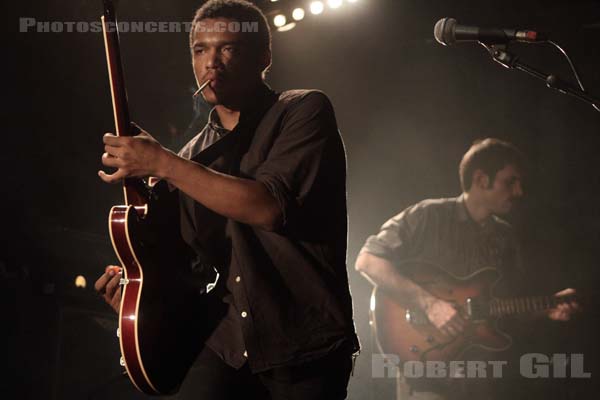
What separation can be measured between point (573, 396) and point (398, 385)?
4.52 feet

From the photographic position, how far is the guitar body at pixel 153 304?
6.69ft

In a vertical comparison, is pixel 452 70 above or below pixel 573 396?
above

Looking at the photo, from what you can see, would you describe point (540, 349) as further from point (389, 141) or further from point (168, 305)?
point (168, 305)

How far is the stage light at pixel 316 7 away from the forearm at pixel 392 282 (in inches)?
85.8

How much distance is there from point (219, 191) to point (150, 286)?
45 centimetres

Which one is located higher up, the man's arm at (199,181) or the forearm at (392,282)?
the man's arm at (199,181)

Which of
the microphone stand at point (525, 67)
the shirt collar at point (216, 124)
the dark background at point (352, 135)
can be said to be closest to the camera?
the shirt collar at point (216, 124)

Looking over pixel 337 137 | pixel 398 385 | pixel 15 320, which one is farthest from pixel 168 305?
pixel 398 385

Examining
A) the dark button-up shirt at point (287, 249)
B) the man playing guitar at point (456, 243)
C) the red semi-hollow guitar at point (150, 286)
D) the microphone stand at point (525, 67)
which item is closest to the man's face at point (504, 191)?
the man playing guitar at point (456, 243)

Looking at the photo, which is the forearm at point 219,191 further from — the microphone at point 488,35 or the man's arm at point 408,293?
the man's arm at point 408,293

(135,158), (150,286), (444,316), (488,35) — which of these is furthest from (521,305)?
(135,158)

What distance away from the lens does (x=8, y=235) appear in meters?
4.90

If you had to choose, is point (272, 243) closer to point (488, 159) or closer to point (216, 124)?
point (216, 124)

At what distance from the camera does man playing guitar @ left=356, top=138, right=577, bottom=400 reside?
5633 millimetres
